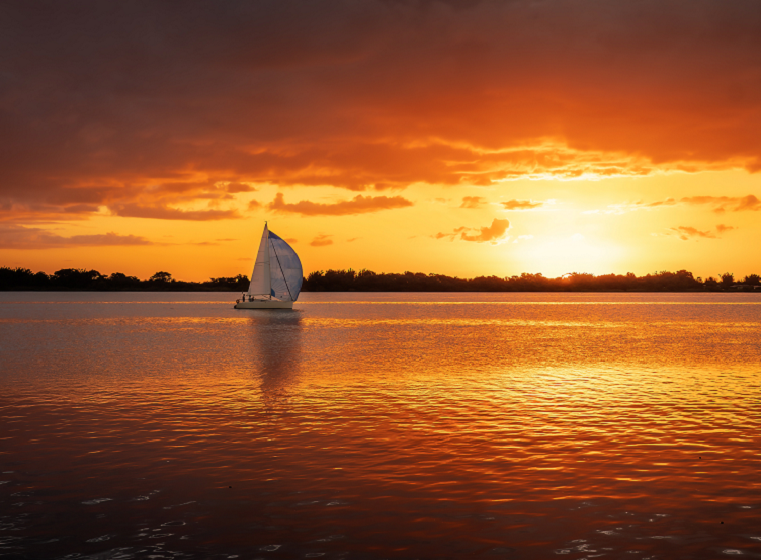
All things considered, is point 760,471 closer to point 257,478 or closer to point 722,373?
point 257,478

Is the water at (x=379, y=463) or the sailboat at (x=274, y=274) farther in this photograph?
the sailboat at (x=274, y=274)

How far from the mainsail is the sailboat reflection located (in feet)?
137

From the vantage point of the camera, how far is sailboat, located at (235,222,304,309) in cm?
11988

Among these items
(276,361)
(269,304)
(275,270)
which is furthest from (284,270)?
(276,361)

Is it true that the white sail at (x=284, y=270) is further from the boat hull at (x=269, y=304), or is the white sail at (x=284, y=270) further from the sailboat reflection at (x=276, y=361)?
the sailboat reflection at (x=276, y=361)

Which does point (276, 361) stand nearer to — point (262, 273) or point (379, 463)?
point (379, 463)

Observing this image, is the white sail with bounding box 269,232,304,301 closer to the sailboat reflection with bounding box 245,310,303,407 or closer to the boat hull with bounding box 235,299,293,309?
the boat hull with bounding box 235,299,293,309

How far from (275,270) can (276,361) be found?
77200 mm

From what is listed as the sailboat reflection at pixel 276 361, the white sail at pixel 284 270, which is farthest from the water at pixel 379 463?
the white sail at pixel 284 270

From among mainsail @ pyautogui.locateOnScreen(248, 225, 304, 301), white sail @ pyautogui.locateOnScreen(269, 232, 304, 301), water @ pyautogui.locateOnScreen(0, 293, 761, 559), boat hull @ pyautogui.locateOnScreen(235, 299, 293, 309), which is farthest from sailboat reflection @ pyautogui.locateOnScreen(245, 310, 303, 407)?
boat hull @ pyautogui.locateOnScreen(235, 299, 293, 309)

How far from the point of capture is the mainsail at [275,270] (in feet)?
393

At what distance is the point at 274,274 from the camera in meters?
123

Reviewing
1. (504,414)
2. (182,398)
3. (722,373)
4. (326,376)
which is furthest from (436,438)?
(722,373)

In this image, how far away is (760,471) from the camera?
16859 millimetres
